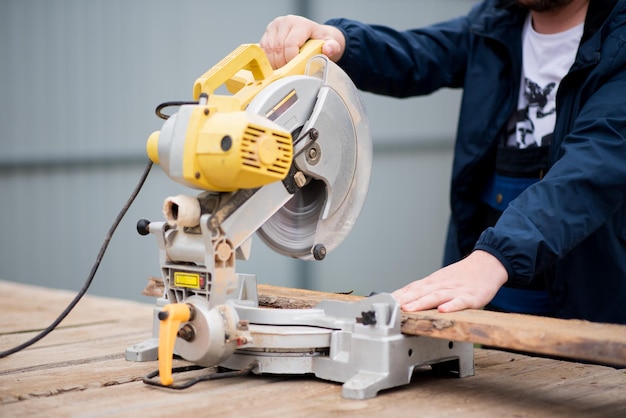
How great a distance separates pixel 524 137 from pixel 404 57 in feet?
1.50

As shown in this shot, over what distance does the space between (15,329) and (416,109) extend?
163 inches

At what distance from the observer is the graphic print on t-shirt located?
2406mm

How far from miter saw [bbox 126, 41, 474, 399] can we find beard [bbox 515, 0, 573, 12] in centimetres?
77

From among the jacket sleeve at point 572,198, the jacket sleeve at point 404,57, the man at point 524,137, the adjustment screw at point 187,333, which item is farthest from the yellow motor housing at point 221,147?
the jacket sleeve at point 404,57

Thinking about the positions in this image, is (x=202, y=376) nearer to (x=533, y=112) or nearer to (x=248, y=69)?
(x=248, y=69)

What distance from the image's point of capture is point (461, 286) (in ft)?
5.66

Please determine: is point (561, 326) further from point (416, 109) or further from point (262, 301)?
point (416, 109)

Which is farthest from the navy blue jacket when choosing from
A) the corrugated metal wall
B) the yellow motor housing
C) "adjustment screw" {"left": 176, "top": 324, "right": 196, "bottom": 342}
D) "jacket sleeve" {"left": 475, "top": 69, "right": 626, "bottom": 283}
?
the corrugated metal wall

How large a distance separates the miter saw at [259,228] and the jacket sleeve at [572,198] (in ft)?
0.79

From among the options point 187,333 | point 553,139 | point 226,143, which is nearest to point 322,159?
point 226,143

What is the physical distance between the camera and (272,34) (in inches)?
81.6

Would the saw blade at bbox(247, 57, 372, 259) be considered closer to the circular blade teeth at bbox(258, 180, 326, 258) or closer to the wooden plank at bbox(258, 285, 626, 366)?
the circular blade teeth at bbox(258, 180, 326, 258)

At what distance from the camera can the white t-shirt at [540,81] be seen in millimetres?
2389

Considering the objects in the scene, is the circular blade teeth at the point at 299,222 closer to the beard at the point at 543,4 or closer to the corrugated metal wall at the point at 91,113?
the beard at the point at 543,4
